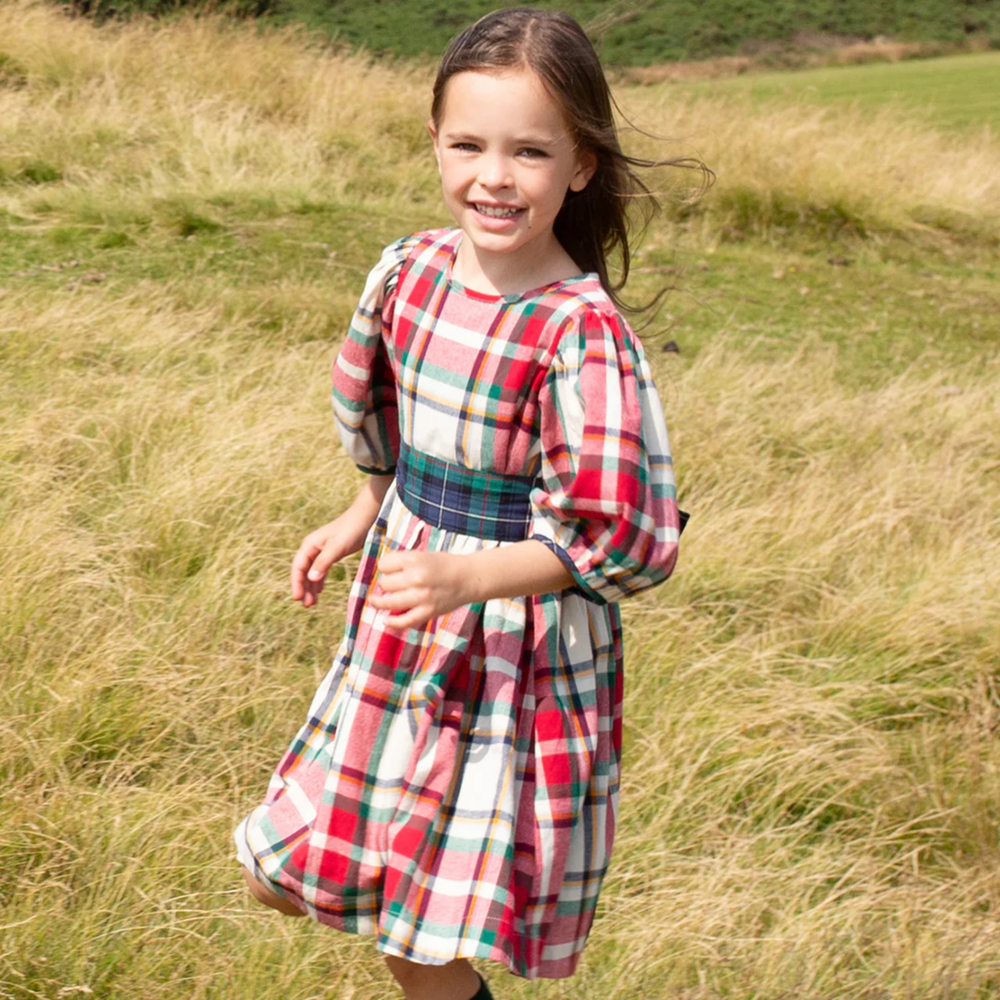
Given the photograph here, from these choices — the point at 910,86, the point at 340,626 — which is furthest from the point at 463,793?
the point at 910,86

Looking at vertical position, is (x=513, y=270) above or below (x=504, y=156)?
below

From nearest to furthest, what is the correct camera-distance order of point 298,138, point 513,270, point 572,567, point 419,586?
point 419,586, point 572,567, point 513,270, point 298,138

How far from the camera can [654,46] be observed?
93.4ft

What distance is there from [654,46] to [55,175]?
2356cm

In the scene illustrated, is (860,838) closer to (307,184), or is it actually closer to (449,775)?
(449,775)

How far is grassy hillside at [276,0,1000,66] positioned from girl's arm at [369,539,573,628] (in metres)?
22.5

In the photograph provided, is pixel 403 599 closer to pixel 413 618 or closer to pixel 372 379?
pixel 413 618

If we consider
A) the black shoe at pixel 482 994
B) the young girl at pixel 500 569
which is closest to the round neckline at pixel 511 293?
the young girl at pixel 500 569

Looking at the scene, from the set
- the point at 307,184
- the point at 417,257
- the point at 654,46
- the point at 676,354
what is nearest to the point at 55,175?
the point at 307,184

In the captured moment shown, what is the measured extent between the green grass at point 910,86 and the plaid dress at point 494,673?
13395mm

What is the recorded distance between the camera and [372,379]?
5.78ft

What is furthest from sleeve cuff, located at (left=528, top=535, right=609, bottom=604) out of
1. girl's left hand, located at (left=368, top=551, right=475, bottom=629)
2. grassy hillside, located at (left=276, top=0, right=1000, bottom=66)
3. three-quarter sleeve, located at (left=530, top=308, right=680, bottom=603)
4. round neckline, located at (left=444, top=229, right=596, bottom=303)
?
grassy hillside, located at (left=276, top=0, right=1000, bottom=66)

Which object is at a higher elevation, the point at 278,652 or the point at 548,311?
the point at 548,311

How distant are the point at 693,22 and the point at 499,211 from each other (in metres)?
31.7
